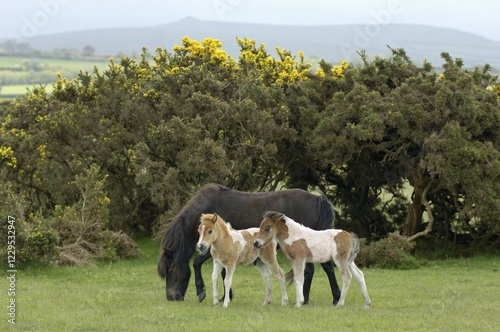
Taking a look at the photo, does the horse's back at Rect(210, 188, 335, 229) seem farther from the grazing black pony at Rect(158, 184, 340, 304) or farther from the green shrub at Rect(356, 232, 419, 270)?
the green shrub at Rect(356, 232, 419, 270)

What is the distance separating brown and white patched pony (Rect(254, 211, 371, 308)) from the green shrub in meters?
7.91

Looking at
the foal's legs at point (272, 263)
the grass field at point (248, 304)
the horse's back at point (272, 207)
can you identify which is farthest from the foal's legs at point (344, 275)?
the horse's back at point (272, 207)

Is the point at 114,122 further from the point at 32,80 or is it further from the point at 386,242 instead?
the point at 32,80

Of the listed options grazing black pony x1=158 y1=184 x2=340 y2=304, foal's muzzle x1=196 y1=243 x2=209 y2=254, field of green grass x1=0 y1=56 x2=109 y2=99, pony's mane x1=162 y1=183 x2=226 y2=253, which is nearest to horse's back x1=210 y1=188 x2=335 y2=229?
grazing black pony x1=158 y1=184 x2=340 y2=304

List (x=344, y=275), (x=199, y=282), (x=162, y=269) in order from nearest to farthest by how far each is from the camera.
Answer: (x=344, y=275)
(x=199, y=282)
(x=162, y=269)

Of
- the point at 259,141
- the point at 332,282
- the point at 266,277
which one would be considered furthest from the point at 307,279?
the point at 259,141

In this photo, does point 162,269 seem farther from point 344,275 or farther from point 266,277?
point 344,275

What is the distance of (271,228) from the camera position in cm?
1462

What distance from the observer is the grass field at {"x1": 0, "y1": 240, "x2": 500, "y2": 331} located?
42.0 ft

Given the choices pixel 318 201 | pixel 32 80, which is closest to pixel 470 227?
pixel 318 201

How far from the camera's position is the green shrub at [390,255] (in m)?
22.5

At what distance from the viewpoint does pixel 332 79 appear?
83.4 ft

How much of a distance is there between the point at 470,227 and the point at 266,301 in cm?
1180

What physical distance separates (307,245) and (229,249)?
140 centimetres
